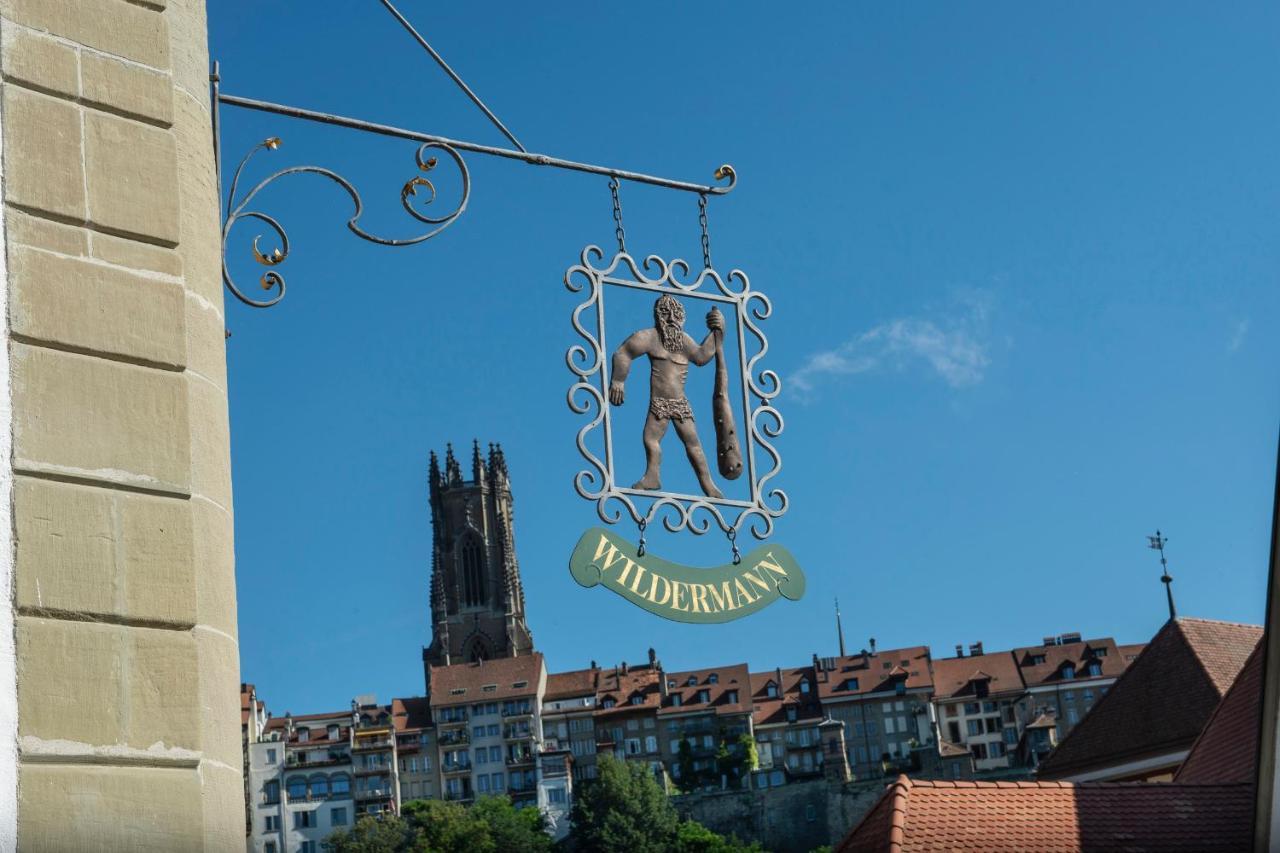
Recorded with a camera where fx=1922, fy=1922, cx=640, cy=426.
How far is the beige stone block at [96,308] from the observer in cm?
463

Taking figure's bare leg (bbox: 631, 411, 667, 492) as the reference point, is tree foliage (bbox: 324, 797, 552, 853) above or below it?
above

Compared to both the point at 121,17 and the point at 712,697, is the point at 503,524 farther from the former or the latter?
the point at 121,17

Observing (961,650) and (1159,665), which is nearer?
(1159,665)

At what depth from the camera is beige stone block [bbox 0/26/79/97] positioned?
4836 millimetres

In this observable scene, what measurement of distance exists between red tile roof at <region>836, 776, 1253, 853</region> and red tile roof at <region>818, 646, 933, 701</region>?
86592 millimetres

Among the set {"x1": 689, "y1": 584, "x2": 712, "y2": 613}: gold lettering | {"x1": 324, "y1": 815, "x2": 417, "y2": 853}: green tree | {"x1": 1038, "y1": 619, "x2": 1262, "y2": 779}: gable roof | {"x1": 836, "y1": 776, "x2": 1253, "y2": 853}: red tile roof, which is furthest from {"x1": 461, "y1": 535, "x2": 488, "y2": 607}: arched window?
{"x1": 689, "y1": 584, "x2": 712, "y2": 613}: gold lettering

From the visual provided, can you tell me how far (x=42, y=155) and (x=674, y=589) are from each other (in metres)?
2.81

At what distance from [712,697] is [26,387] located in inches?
4012

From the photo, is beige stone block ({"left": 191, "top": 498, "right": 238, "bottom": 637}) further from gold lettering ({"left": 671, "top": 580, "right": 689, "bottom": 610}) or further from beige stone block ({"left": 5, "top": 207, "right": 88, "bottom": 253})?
gold lettering ({"left": 671, "top": 580, "right": 689, "bottom": 610})

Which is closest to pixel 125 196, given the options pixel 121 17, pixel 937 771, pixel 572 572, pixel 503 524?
pixel 121 17

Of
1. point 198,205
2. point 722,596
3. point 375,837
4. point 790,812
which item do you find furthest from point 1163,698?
point 790,812

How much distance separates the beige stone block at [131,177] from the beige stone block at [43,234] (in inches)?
3.2

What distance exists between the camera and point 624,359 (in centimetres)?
736

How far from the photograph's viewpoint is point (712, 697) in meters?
105
